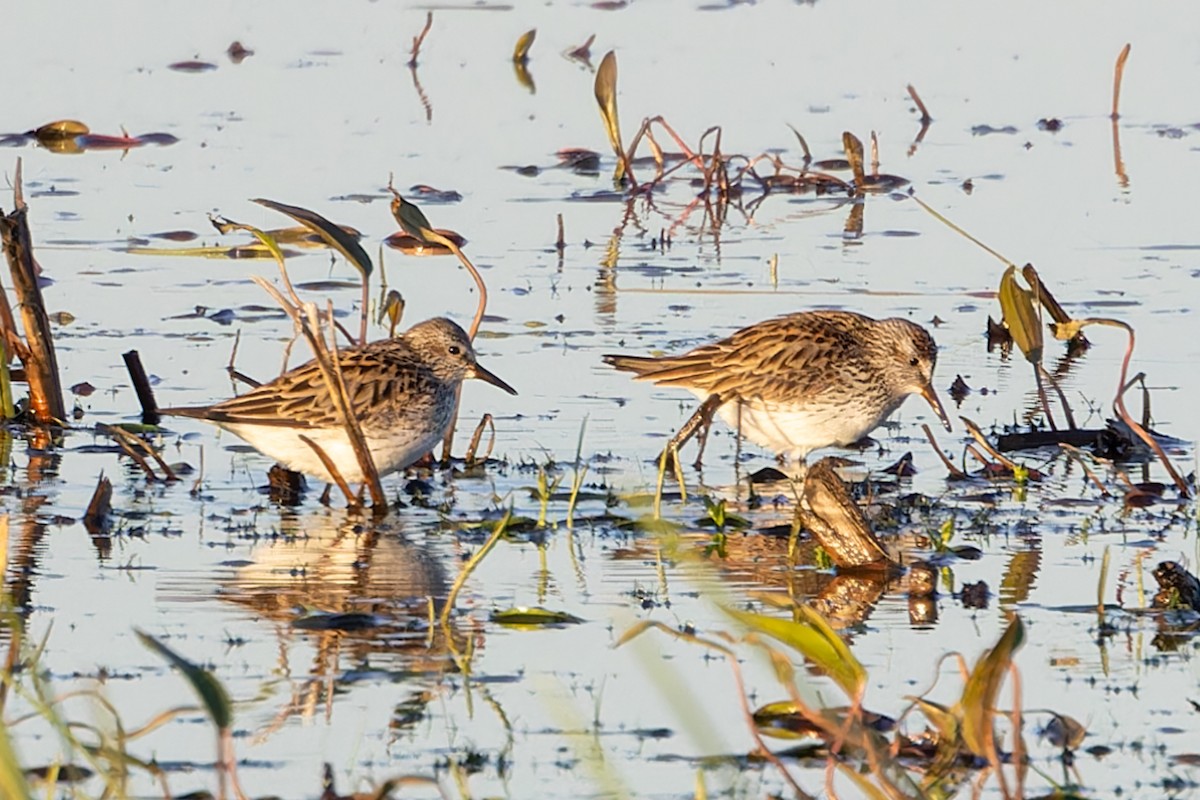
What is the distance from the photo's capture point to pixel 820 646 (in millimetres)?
5258

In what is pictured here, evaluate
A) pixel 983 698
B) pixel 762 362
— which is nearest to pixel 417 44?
pixel 762 362

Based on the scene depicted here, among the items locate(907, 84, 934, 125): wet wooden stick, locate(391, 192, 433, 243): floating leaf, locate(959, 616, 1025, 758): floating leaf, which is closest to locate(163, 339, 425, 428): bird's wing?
locate(391, 192, 433, 243): floating leaf

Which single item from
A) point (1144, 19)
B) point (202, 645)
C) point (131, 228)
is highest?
point (1144, 19)

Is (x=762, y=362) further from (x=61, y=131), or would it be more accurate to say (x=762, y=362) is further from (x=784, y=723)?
(x=61, y=131)

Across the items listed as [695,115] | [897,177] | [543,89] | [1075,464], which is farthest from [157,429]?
[543,89]

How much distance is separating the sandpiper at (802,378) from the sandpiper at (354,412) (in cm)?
135

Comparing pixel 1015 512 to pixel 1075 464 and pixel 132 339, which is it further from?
pixel 132 339

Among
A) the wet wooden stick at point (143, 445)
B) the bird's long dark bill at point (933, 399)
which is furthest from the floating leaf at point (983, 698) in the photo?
the bird's long dark bill at point (933, 399)

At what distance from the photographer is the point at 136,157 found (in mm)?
18547

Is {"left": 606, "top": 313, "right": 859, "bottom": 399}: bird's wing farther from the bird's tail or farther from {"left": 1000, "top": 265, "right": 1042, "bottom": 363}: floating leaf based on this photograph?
{"left": 1000, "top": 265, "right": 1042, "bottom": 363}: floating leaf

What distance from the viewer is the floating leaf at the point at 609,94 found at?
52.9 feet

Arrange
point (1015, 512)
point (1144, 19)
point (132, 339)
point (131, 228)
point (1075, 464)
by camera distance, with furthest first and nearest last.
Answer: point (1144, 19) → point (131, 228) → point (132, 339) → point (1075, 464) → point (1015, 512)

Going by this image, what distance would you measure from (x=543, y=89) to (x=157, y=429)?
10878mm

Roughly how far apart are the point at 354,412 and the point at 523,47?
12677mm
